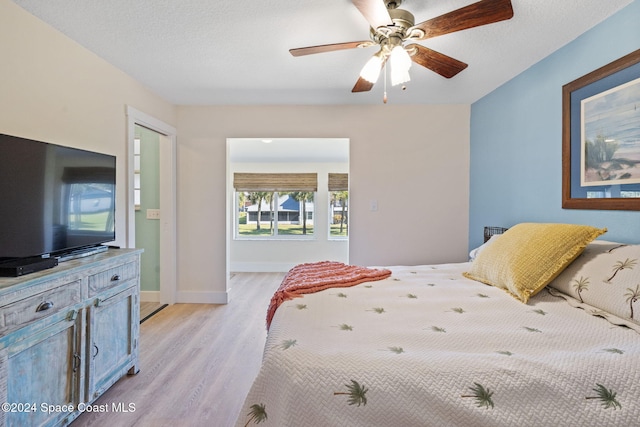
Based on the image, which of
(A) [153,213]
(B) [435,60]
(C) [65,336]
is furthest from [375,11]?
(A) [153,213]

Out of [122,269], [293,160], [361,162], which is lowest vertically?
[122,269]

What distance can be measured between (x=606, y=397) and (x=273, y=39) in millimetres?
2369

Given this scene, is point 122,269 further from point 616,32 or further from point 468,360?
point 616,32

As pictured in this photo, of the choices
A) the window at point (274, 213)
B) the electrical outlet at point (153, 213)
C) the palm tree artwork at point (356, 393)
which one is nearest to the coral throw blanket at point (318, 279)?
the palm tree artwork at point (356, 393)

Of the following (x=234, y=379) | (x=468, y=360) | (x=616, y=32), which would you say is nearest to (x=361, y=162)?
(x=616, y=32)

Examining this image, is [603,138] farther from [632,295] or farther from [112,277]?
[112,277]

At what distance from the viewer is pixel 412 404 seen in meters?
A: 0.89

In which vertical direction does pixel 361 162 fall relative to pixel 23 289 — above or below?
above

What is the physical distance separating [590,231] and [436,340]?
1103 millimetres

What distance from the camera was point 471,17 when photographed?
4.83 ft

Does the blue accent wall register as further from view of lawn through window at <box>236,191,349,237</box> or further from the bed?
view of lawn through window at <box>236,191,349,237</box>

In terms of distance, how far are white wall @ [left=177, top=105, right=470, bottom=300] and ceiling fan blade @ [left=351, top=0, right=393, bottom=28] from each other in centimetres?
197

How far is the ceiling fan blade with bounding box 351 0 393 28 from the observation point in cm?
141

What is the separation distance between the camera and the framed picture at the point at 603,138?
1.70m
